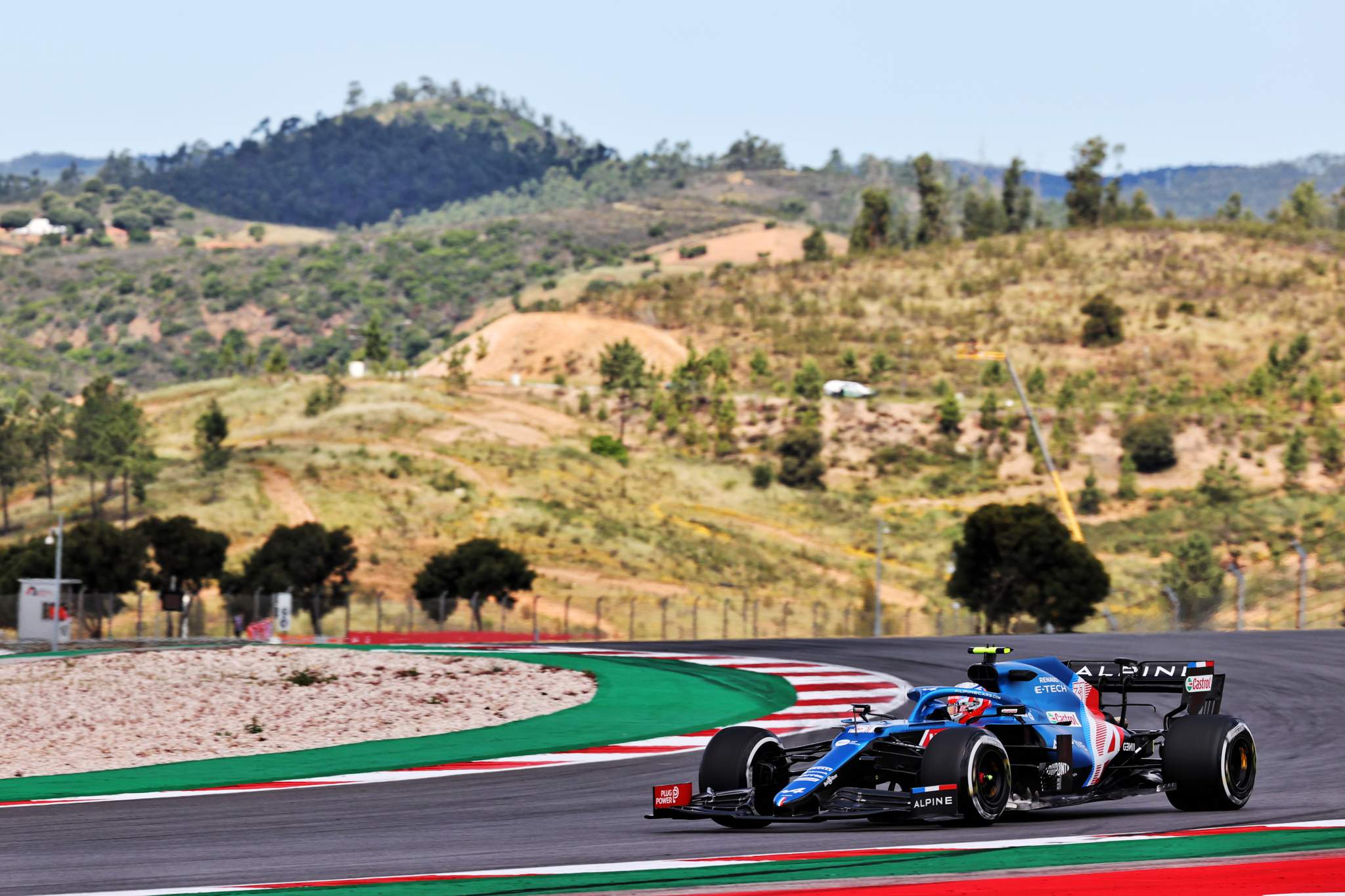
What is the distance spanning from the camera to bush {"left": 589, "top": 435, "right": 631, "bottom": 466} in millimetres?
95625

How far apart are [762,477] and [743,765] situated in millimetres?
81621

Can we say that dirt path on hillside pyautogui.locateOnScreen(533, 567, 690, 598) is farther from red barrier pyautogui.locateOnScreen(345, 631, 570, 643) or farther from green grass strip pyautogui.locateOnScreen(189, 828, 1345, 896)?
green grass strip pyautogui.locateOnScreen(189, 828, 1345, 896)

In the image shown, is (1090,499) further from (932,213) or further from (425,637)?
(932,213)

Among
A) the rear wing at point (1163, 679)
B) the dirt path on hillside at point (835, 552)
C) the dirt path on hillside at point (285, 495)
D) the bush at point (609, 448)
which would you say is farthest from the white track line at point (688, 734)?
the bush at point (609, 448)

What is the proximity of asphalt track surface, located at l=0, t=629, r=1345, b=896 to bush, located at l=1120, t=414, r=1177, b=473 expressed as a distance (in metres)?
78.9

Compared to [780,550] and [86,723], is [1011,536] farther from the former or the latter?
[86,723]

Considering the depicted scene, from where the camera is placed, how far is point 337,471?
87.3 m

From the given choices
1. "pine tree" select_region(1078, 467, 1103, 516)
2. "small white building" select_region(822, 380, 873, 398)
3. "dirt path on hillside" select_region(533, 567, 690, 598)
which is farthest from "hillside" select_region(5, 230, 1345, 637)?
"small white building" select_region(822, 380, 873, 398)

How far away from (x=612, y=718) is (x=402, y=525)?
60744 mm

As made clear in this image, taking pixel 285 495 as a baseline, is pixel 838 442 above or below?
above

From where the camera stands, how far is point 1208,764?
42.0 ft

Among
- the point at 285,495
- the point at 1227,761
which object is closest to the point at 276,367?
the point at 285,495

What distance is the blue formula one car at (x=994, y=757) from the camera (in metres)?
11.5

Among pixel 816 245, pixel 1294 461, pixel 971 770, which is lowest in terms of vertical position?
pixel 971 770
